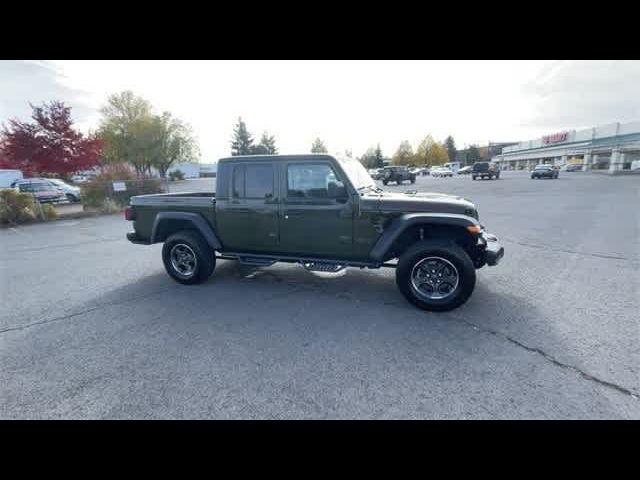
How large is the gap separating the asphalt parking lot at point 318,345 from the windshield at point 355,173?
5.19ft

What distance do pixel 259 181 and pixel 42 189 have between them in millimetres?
19466

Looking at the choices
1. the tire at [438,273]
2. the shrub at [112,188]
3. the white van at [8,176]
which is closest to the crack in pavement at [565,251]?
the tire at [438,273]

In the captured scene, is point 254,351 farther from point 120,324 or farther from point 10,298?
point 10,298

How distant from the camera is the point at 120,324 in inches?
141

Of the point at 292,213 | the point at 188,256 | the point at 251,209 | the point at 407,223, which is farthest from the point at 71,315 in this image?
the point at 407,223

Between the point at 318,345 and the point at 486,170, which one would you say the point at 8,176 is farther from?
the point at 486,170

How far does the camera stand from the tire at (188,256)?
4742 mm

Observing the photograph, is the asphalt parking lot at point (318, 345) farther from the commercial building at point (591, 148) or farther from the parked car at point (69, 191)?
the commercial building at point (591, 148)

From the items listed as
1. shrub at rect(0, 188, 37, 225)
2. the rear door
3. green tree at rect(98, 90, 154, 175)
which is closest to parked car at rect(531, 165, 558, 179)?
the rear door

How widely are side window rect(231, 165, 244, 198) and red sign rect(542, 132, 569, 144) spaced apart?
73.3m

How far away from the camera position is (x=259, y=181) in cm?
448

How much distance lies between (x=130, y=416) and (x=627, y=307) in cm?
548

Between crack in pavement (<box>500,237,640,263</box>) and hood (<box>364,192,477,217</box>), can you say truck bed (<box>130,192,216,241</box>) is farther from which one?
crack in pavement (<box>500,237,640,263</box>)

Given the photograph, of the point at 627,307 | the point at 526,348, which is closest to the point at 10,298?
the point at 526,348
